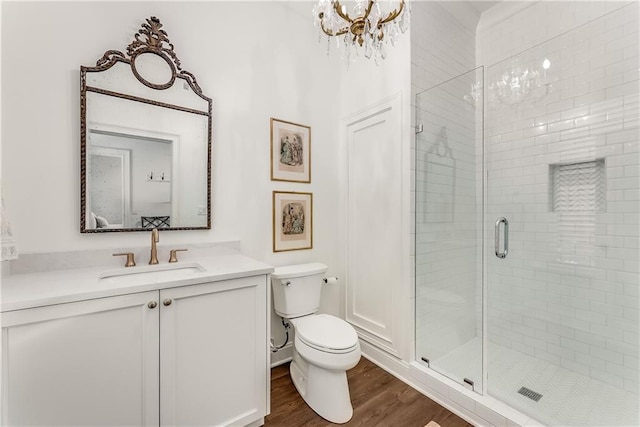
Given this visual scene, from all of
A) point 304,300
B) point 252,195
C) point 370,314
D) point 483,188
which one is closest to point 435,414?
point 370,314

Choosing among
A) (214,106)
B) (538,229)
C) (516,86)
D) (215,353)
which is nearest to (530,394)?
(538,229)

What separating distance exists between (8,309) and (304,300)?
4.71 feet

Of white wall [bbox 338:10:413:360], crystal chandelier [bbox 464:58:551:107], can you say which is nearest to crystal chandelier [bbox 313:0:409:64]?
white wall [bbox 338:10:413:360]

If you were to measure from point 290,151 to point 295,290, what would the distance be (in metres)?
1.05

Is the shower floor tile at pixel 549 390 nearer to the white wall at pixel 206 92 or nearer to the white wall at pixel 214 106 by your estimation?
the white wall at pixel 214 106

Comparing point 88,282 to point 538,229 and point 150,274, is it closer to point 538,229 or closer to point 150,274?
point 150,274

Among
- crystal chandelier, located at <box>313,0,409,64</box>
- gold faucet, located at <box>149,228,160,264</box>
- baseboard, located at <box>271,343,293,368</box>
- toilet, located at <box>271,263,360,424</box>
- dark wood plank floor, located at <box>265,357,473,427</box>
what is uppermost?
crystal chandelier, located at <box>313,0,409,64</box>

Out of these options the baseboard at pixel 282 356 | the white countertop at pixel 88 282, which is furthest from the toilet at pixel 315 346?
the white countertop at pixel 88 282

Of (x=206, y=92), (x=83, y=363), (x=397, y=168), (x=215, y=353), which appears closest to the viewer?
(x=83, y=363)

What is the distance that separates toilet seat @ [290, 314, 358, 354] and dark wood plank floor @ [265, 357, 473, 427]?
408mm

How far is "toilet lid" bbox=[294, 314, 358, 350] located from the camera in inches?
62.3

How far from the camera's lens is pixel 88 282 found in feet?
3.98

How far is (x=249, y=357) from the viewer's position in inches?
57.7

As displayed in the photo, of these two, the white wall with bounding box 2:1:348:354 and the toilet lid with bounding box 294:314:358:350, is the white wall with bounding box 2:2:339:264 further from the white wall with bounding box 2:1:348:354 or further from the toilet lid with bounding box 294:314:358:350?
the toilet lid with bounding box 294:314:358:350
